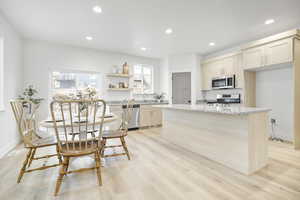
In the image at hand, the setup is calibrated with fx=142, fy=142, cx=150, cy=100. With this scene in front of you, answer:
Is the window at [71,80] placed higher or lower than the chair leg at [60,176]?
higher

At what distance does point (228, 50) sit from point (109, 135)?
14.2 ft

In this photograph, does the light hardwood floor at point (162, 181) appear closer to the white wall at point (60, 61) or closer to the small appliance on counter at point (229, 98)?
the small appliance on counter at point (229, 98)

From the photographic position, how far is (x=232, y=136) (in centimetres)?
202

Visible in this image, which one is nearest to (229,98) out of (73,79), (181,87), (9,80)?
(181,87)

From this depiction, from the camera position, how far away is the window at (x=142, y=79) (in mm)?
5398

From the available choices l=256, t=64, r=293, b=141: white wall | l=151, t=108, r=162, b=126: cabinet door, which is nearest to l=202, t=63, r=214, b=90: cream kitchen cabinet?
l=256, t=64, r=293, b=141: white wall

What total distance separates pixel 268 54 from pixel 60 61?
207 inches

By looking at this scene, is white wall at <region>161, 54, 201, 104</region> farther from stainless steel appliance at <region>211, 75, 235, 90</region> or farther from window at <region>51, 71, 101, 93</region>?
window at <region>51, 71, 101, 93</region>

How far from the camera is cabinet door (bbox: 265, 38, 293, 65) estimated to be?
2.85 metres

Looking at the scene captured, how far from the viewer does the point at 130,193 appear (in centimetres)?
154

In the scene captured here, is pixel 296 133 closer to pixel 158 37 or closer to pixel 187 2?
pixel 187 2

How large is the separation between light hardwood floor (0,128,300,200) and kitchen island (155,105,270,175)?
141mm

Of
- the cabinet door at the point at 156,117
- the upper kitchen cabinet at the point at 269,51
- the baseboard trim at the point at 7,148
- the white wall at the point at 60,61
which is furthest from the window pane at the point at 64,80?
the upper kitchen cabinet at the point at 269,51

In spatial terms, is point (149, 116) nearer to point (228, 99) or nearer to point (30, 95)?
point (228, 99)
